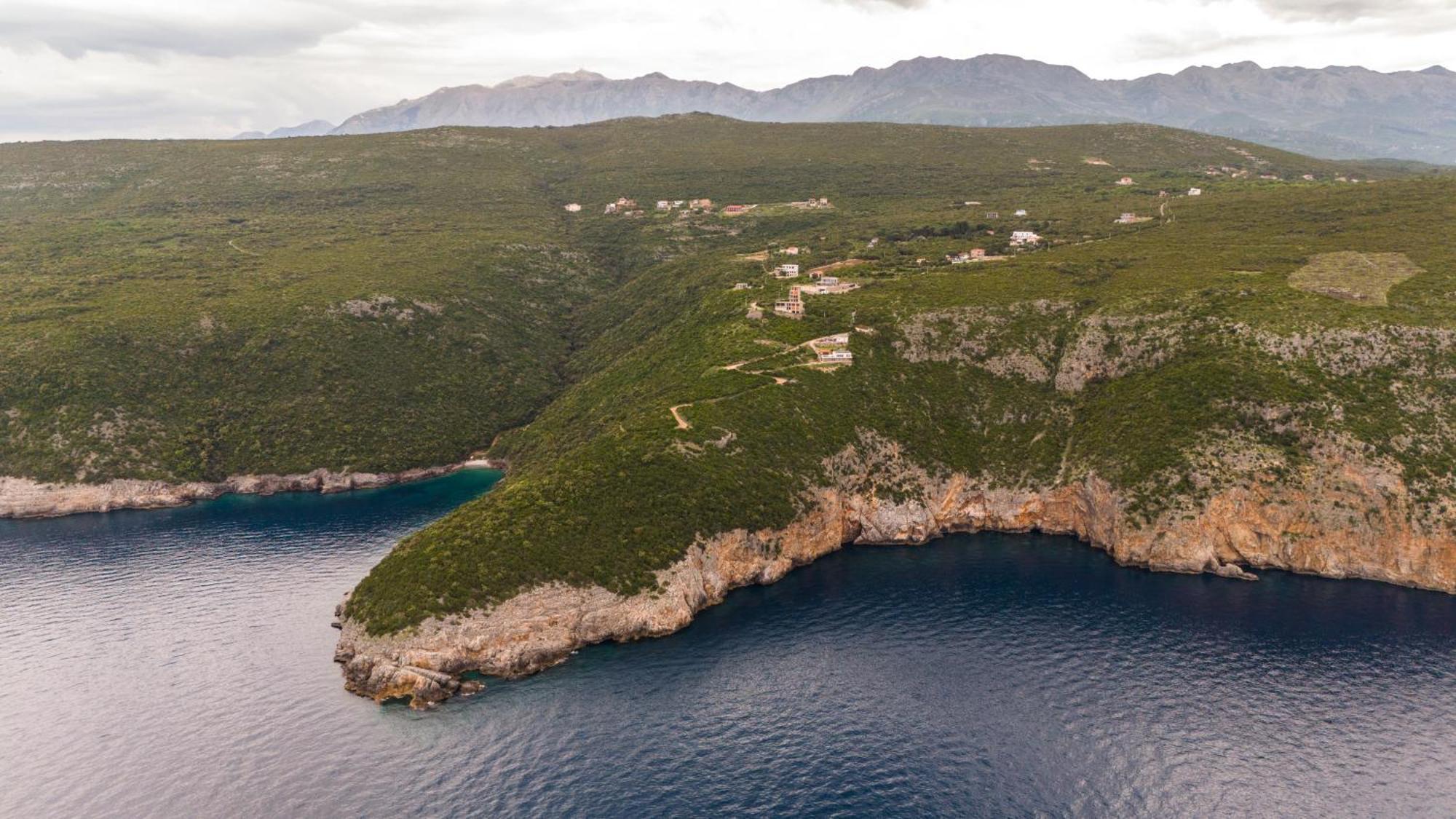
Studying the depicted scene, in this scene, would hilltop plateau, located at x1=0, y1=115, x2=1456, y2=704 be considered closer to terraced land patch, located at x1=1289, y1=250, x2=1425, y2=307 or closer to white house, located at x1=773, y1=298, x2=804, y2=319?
white house, located at x1=773, y1=298, x2=804, y2=319

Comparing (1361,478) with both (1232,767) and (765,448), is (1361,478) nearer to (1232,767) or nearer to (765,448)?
(1232,767)

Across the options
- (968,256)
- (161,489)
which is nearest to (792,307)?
(968,256)

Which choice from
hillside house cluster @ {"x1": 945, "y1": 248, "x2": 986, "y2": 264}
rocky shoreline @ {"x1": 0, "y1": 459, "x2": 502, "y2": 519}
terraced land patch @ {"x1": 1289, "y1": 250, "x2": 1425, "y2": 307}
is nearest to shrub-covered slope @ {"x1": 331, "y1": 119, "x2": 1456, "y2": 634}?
terraced land patch @ {"x1": 1289, "y1": 250, "x2": 1425, "y2": 307}

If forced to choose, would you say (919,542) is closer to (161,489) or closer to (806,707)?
(806,707)

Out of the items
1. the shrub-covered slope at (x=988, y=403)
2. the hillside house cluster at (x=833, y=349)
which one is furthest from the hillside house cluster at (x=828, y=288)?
the hillside house cluster at (x=833, y=349)

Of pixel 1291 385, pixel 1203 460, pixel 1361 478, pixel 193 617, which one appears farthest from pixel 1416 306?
pixel 193 617

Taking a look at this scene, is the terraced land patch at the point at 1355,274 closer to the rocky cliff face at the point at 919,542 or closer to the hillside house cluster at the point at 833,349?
the rocky cliff face at the point at 919,542
